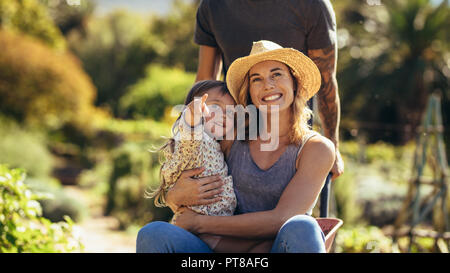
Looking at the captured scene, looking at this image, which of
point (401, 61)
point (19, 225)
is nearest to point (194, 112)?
point (19, 225)

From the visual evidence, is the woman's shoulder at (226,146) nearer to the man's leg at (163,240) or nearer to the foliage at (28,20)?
the man's leg at (163,240)

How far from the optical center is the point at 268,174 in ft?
6.56

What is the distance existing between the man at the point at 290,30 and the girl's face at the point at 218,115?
1.09 ft

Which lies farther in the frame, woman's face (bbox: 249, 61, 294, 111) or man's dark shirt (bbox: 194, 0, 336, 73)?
man's dark shirt (bbox: 194, 0, 336, 73)

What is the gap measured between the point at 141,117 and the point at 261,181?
465 inches

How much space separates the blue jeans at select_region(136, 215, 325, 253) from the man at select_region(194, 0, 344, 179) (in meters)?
0.65

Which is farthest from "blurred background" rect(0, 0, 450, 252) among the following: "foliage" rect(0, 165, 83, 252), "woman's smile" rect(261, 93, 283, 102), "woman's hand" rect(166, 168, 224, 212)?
"woman's smile" rect(261, 93, 283, 102)

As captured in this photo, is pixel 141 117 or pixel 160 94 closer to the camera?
pixel 160 94

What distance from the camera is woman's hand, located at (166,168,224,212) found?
193cm

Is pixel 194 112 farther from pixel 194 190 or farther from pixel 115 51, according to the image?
pixel 115 51

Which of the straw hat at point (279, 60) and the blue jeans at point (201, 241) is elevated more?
the straw hat at point (279, 60)

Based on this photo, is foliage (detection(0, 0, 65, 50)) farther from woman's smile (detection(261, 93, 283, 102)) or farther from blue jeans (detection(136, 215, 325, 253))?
blue jeans (detection(136, 215, 325, 253))

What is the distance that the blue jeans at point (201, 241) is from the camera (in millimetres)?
1646

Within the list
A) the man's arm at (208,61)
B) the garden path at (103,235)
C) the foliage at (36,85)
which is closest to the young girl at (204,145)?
the man's arm at (208,61)
